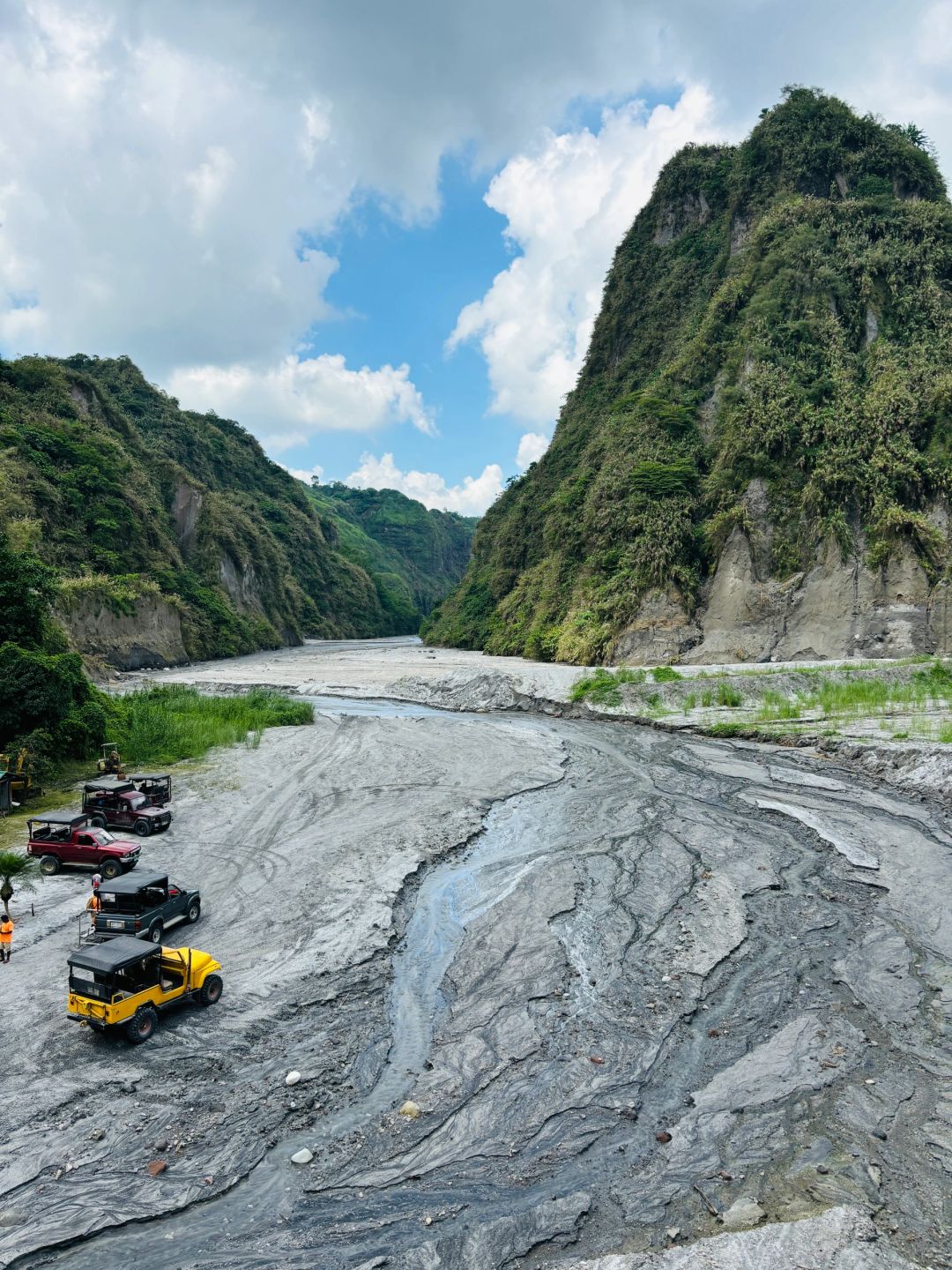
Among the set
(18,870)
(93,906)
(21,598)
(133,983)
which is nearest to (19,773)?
(18,870)

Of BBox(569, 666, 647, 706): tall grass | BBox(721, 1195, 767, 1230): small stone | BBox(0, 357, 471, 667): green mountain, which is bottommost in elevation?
BBox(721, 1195, 767, 1230): small stone

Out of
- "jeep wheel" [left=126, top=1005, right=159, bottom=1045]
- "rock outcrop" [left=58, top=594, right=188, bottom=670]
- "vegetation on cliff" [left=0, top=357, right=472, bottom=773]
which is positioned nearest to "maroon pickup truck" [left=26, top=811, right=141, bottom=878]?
"jeep wheel" [left=126, top=1005, right=159, bottom=1045]

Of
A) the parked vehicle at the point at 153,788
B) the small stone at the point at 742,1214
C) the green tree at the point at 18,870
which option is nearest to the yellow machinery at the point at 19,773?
the parked vehicle at the point at 153,788

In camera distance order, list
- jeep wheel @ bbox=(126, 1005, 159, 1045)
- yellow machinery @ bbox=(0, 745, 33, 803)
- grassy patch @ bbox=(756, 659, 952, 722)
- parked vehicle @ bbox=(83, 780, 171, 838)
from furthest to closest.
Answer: grassy patch @ bbox=(756, 659, 952, 722) < yellow machinery @ bbox=(0, 745, 33, 803) < parked vehicle @ bbox=(83, 780, 171, 838) < jeep wheel @ bbox=(126, 1005, 159, 1045)

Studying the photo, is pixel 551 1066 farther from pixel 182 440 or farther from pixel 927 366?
pixel 182 440

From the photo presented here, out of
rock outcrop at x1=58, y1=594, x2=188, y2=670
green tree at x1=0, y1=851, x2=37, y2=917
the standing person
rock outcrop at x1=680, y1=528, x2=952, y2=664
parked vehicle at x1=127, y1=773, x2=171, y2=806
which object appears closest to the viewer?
the standing person

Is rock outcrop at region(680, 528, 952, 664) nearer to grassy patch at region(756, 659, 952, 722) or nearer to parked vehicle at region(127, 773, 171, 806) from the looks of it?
grassy patch at region(756, 659, 952, 722)

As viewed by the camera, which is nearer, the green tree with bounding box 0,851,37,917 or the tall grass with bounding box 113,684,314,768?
the green tree with bounding box 0,851,37,917

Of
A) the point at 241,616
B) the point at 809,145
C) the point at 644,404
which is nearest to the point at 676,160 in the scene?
the point at 809,145
